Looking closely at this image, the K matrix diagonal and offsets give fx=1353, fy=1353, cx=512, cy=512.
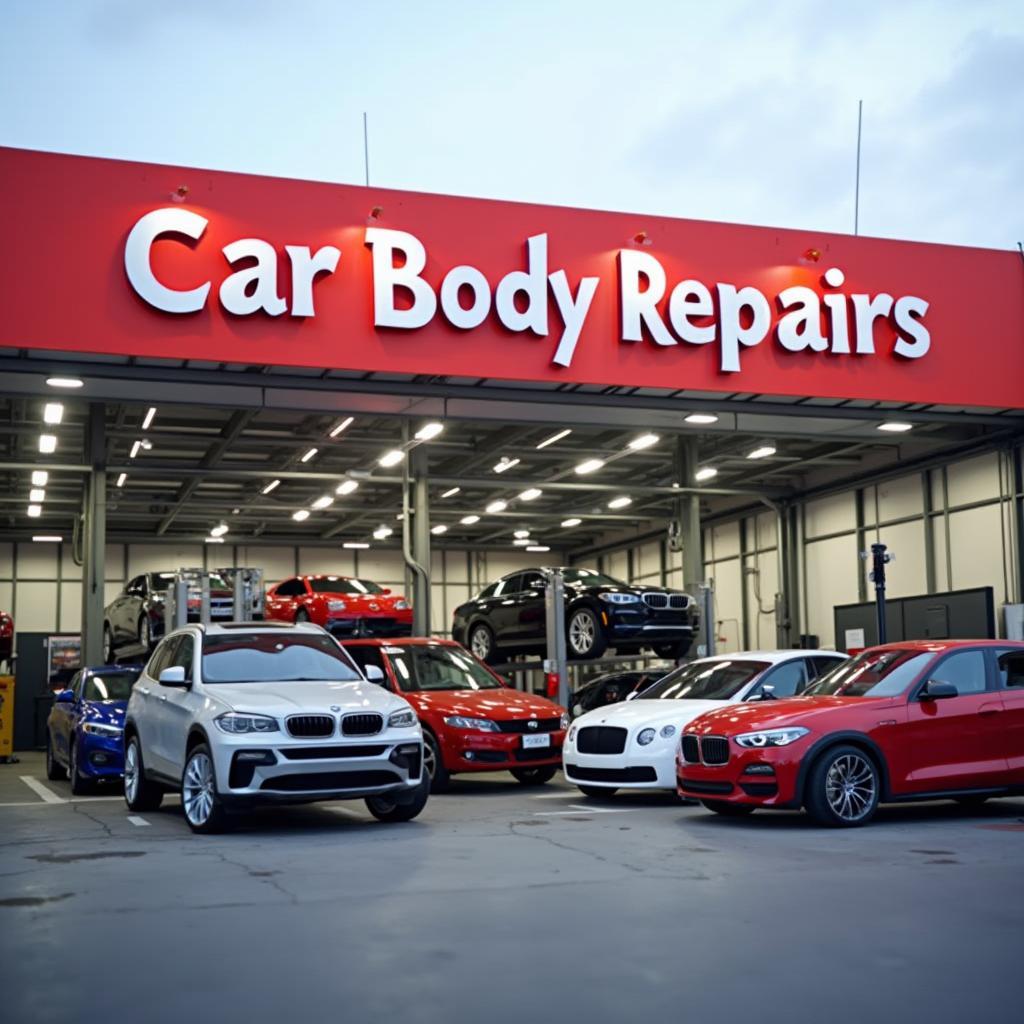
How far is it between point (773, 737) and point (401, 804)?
3173 millimetres

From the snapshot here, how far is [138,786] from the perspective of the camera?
41.8 ft

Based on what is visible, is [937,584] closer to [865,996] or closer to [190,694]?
[190,694]

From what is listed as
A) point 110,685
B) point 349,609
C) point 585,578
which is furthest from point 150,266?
point 585,578

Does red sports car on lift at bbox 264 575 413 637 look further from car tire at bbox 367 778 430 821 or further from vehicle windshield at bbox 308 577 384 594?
car tire at bbox 367 778 430 821

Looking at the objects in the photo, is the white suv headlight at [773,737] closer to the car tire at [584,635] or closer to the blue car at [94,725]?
the blue car at [94,725]

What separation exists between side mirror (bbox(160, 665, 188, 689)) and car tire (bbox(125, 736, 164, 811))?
1546 millimetres

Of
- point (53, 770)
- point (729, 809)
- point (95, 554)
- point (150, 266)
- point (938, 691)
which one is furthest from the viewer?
point (95, 554)

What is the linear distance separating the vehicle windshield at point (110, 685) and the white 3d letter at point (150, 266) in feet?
15.5

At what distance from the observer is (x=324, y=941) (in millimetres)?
6090

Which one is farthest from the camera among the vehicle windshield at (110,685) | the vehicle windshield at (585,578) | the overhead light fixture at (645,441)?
the overhead light fixture at (645,441)

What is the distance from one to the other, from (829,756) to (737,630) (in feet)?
86.7

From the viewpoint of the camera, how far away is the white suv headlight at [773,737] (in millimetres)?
10570

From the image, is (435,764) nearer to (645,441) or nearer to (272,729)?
(272,729)

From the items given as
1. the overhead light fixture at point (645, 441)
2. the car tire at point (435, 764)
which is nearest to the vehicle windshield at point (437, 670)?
the car tire at point (435, 764)
